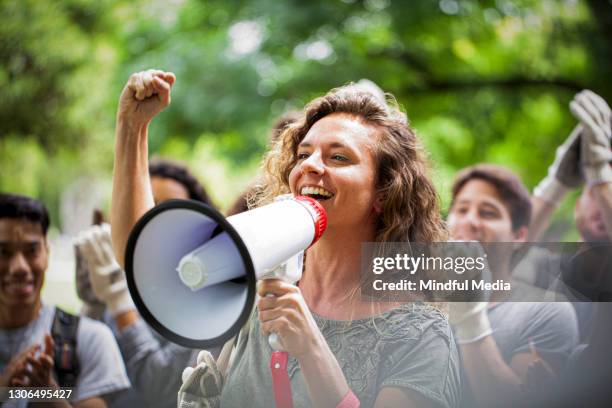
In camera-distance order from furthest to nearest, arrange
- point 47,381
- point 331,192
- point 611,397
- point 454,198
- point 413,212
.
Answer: point 454,198 → point 47,381 → point 611,397 → point 413,212 → point 331,192

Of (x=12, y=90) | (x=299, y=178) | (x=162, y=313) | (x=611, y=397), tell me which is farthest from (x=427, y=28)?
(x=162, y=313)

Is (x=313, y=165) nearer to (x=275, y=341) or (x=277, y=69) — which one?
(x=275, y=341)

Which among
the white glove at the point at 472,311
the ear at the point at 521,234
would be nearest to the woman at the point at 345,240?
the white glove at the point at 472,311

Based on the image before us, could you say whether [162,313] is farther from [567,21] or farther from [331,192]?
[567,21]

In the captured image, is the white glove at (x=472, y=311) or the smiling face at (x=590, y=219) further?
the smiling face at (x=590, y=219)

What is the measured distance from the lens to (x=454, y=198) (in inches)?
97.7

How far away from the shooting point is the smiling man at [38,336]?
2.06m

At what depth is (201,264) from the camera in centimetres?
109

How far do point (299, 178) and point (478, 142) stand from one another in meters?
4.52

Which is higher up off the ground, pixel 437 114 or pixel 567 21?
pixel 567 21

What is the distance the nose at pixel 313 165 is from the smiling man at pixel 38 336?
45.2 inches

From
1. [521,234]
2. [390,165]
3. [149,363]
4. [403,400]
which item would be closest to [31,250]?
[149,363]

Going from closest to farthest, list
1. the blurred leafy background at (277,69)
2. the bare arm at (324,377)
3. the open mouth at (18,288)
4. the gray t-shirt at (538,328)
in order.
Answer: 1. the bare arm at (324,377)
2. the gray t-shirt at (538,328)
3. the open mouth at (18,288)
4. the blurred leafy background at (277,69)

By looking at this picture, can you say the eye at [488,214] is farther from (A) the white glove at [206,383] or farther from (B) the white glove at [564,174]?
(A) the white glove at [206,383]
